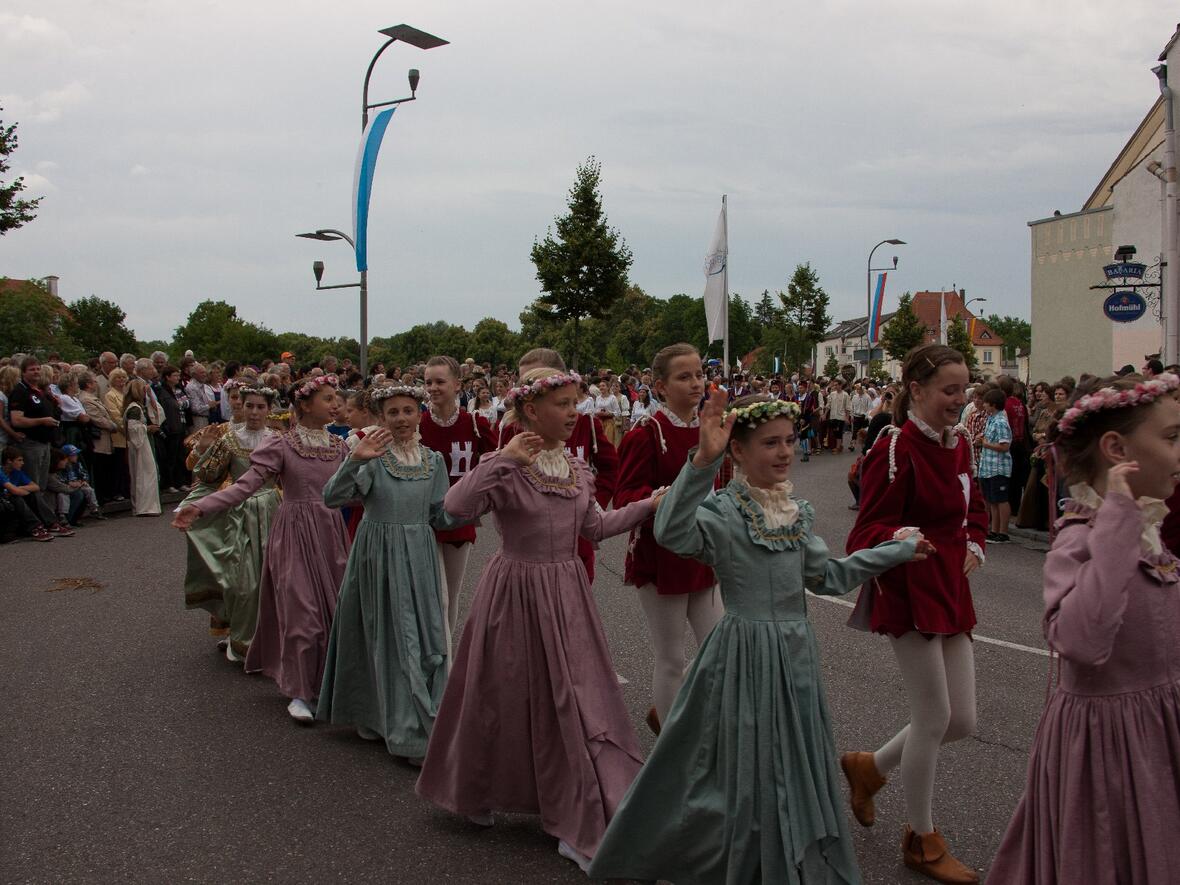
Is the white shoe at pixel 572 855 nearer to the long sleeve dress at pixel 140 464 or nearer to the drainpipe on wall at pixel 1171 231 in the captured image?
the long sleeve dress at pixel 140 464

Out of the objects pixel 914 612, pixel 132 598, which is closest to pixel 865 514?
pixel 914 612

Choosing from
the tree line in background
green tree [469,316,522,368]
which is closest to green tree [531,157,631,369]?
the tree line in background

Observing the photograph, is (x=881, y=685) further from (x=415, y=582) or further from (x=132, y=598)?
(x=132, y=598)

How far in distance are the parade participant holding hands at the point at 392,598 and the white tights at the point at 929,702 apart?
2455 millimetres

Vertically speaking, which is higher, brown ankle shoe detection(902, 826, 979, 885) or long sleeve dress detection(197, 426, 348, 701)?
long sleeve dress detection(197, 426, 348, 701)

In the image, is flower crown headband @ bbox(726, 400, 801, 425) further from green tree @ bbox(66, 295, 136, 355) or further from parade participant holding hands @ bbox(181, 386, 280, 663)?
green tree @ bbox(66, 295, 136, 355)

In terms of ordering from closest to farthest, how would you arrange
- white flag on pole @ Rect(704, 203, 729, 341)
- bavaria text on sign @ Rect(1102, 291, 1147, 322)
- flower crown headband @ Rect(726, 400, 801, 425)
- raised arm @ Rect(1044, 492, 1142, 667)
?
1. raised arm @ Rect(1044, 492, 1142, 667)
2. flower crown headband @ Rect(726, 400, 801, 425)
3. bavaria text on sign @ Rect(1102, 291, 1147, 322)
4. white flag on pole @ Rect(704, 203, 729, 341)

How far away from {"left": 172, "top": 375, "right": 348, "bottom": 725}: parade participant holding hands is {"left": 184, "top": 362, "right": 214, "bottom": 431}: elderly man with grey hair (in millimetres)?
10877

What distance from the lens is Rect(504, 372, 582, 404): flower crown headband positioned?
15.4 feet

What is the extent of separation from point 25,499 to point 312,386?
8383 mm

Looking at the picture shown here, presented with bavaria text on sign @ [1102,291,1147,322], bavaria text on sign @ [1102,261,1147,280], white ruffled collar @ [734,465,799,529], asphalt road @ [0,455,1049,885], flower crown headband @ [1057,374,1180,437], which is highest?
bavaria text on sign @ [1102,261,1147,280]

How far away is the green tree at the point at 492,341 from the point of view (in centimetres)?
9150

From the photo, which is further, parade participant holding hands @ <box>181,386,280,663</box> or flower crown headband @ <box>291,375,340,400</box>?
parade participant holding hands @ <box>181,386,280,663</box>

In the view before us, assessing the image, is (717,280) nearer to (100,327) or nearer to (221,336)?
(100,327)
